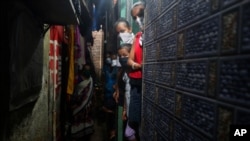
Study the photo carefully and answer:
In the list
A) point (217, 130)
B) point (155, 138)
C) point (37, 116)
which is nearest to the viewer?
point (217, 130)

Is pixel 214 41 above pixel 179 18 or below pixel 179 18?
below

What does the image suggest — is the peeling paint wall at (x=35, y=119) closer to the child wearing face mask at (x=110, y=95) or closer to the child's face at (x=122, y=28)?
the child's face at (x=122, y=28)

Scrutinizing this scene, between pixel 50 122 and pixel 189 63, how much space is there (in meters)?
2.59

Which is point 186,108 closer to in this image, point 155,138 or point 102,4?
point 155,138

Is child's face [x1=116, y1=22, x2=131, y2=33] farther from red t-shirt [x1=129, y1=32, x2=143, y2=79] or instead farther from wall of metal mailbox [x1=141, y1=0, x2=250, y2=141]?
wall of metal mailbox [x1=141, y1=0, x2=250, y2=141]

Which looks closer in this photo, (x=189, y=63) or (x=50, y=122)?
(x=189, y=63)

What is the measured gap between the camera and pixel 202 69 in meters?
1.16

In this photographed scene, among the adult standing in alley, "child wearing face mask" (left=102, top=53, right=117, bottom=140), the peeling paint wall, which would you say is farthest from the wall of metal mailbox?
"child wearing face mask" (left=102, top=53, right=117, bottom=140)

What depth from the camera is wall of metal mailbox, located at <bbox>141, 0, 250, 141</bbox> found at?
2.82 feet

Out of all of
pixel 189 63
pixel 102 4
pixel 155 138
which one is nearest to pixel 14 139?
pixel 155 138

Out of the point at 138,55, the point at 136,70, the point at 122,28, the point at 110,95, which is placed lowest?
the point at 110,95

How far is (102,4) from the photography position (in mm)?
6613

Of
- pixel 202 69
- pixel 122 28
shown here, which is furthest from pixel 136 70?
pixel 202 69

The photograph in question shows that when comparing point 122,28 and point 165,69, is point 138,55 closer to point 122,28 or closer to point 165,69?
point 122,28
